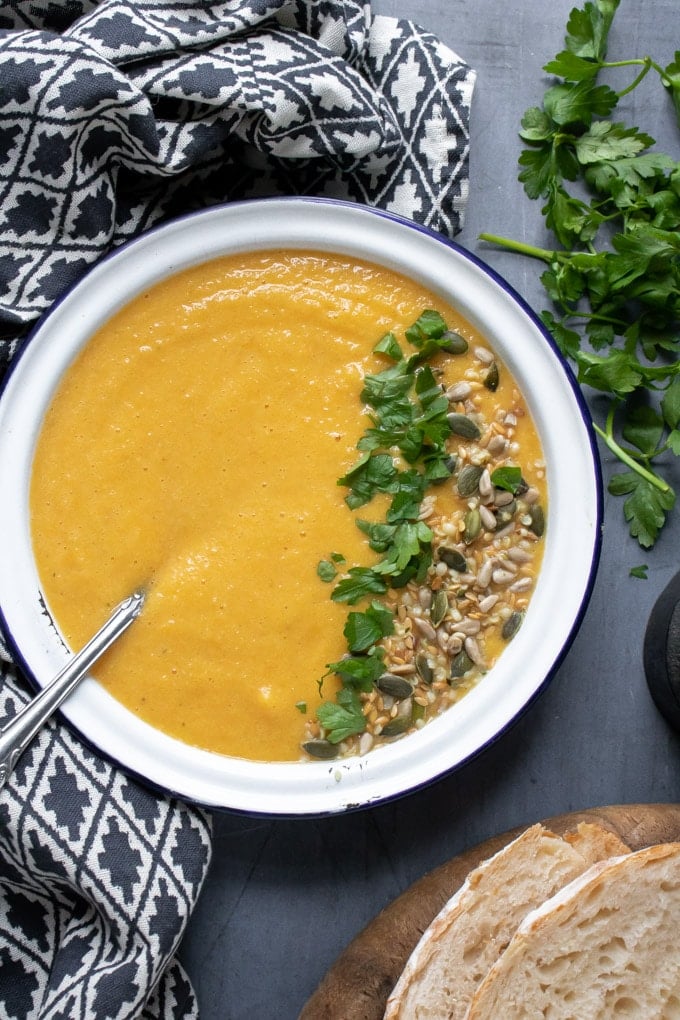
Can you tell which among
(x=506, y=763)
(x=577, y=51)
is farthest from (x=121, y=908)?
(x=577, y=51)

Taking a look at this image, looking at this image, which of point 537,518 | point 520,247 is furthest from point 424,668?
point 520,247

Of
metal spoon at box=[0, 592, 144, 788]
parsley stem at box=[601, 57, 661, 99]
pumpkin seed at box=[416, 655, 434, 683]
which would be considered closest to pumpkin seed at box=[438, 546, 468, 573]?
pumpkin seed at box=[416, 655, 434, 683]

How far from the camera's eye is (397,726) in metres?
2.57

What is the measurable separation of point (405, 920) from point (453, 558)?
0.97m

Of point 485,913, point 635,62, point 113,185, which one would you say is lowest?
point 485,913

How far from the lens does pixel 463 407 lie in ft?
8.51

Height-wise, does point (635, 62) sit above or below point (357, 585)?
above

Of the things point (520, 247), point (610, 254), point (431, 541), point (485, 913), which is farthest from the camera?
point (520, 247)

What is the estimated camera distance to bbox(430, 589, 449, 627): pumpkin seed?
255 cm

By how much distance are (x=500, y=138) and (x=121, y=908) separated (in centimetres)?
249

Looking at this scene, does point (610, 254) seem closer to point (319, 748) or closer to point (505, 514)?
point (505, 514)

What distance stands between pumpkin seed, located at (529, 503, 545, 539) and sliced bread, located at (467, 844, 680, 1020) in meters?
0.87

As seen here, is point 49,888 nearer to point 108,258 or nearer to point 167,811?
point 167,811

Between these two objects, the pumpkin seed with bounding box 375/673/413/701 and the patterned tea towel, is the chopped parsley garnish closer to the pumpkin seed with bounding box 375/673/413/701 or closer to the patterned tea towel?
the pumpkin seed with bounding box 375/673/413/701
